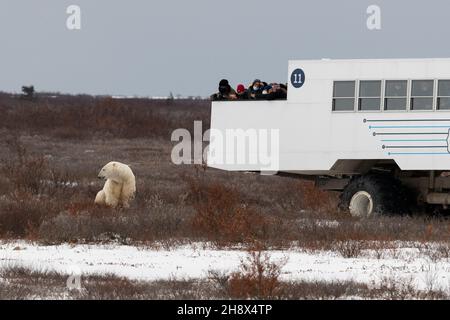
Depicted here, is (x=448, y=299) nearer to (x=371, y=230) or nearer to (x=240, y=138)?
(x=371, y=230)

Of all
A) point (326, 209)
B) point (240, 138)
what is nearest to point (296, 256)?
point (240, 138)

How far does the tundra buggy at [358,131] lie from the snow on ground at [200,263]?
169 inches

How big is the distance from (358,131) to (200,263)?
648 centimetres

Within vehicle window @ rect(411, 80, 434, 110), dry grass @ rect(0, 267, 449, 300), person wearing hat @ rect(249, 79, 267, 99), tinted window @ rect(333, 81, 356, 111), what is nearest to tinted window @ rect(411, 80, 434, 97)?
vehicle window @ rect(411, 80, 434, 110)

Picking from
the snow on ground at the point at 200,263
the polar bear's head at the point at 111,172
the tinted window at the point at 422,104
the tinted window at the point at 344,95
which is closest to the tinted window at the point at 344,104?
the tinted window at the point at 344,95

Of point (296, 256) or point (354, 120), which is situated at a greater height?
point (354, 120)

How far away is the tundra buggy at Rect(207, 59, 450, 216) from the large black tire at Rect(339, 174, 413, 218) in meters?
0.02

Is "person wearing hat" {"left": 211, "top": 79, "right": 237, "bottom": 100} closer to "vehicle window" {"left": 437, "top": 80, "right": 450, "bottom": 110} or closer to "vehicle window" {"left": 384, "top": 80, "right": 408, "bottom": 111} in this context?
"vehicle window" {"left": 384, "top": 80, "right": 408, "bottom": 111}

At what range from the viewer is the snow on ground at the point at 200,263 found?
38.1 ft

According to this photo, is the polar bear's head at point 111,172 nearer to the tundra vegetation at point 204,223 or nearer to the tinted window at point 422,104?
the tundra vegetation at point 204,223

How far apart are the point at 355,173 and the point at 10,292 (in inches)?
403

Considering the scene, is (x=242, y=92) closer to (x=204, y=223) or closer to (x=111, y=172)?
(x=111, y=172)

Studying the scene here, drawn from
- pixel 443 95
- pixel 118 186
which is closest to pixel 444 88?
pixel 443 95
